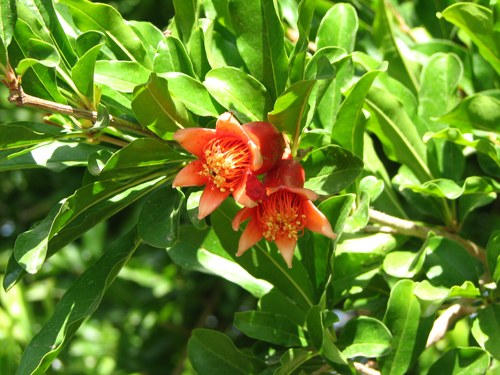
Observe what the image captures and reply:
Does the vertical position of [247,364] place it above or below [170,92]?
below

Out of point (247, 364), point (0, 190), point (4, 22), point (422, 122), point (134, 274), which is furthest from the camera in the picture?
point (0, 190)

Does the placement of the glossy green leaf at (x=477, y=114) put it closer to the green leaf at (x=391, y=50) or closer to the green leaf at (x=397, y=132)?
the green leaf at (x=397, y=132)

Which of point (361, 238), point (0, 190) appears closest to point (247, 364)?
point (361, 238)

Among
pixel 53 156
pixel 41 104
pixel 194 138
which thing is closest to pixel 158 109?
pixel 194 138

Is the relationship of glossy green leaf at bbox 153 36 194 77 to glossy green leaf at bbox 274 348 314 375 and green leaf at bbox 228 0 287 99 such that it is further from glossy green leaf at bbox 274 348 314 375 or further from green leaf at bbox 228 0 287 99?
glossy green leaf at bbox 274 348 314 375

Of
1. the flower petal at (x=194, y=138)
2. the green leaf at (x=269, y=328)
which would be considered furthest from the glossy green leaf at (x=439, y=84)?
the flower petal at (x=194, y=138)

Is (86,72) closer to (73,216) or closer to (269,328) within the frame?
(73,216)

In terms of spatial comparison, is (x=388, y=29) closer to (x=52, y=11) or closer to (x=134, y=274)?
(x=52, y=11)

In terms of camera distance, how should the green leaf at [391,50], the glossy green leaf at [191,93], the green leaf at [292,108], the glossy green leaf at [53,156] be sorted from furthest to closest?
the green leaf at [391,50]
the glossy green leaf at [53,156]
the glossy green leaf at [191,93]
the green leaf at [292,108]
